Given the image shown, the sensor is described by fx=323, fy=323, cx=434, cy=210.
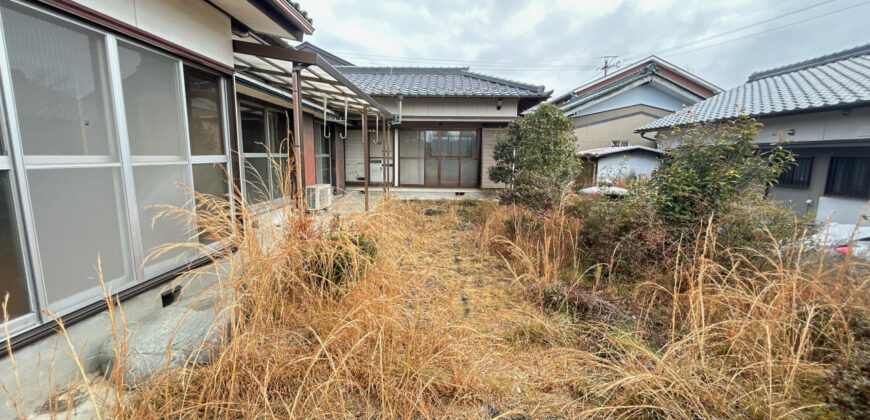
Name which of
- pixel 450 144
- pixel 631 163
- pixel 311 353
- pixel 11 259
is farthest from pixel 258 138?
pixel 631 163

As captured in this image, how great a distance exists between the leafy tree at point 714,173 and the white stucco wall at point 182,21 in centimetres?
475

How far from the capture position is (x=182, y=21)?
8.70 ft

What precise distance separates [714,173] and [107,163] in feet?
16.9

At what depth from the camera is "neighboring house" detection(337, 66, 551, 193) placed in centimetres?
978

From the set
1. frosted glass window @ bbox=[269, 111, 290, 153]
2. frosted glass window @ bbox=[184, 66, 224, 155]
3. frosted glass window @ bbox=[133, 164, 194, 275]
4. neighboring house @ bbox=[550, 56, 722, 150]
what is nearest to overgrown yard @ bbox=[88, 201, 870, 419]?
frosted glass window @ bbox=[133, 164, 194, 275]

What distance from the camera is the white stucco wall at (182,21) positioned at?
7.09ft

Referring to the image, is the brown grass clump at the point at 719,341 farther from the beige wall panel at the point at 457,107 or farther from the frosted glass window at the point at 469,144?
the frosted glass window at the point at 469,144

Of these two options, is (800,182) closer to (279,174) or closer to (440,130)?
(440,130)

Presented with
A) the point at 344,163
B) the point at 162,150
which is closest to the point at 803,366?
the point at 162,150

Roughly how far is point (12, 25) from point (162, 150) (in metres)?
1.08

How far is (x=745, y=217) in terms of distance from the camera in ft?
10.3

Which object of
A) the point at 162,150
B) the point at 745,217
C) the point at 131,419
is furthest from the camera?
the point at 745,217

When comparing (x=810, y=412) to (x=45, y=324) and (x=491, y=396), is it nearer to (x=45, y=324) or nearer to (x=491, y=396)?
(x=491, y=396)

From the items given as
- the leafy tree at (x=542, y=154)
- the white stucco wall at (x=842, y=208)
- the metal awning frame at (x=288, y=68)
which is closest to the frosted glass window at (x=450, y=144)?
the leafy tree at (x=542, y=154)
